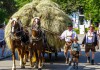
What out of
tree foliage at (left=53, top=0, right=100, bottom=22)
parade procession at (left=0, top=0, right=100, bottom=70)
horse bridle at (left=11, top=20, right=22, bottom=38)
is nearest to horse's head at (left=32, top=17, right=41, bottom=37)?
parade procession at (left=0, top=0, right=100, bottom=70)

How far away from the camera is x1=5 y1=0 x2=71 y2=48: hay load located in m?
18.9

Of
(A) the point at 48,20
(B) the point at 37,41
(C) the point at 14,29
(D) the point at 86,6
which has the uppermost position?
(D) the point at 86,6

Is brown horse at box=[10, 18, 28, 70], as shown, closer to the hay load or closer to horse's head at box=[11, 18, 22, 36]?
horse's head at box=[11, 18, 22, 36]

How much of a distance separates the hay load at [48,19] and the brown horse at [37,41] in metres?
2.52

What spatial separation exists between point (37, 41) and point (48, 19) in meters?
3.31

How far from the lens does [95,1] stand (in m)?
61.8

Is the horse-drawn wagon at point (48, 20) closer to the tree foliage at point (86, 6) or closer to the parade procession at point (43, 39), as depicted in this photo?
the parade procession at point (43, 39)

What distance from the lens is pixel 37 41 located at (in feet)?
52.6

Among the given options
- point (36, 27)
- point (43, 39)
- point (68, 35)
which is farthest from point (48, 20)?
point (36, 27)

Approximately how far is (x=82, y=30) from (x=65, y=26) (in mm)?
44736

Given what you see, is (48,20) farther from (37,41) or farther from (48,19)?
(37,41)

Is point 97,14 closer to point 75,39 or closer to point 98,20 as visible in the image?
point 98,20

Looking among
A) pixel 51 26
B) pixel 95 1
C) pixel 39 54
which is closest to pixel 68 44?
pixel 51 26

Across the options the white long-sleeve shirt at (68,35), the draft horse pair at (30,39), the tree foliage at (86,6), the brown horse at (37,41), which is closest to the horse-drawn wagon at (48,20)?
the white long-sleeve shirt at (68,35)
